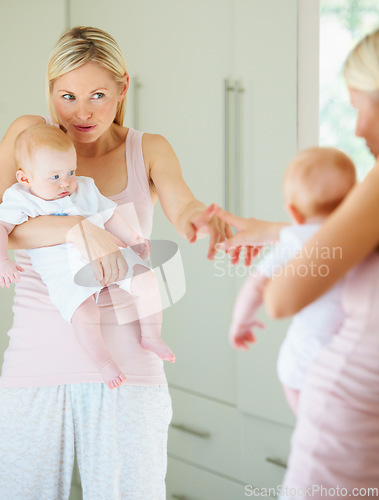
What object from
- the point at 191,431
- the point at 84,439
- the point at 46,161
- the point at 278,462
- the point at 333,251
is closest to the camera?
the point at 333,251

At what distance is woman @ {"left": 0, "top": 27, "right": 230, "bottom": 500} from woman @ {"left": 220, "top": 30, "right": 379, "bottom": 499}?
523mm

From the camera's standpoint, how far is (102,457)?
1.14m

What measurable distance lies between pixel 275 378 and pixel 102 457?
1.87ft

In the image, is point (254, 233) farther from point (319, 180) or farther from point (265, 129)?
point (265, 129)

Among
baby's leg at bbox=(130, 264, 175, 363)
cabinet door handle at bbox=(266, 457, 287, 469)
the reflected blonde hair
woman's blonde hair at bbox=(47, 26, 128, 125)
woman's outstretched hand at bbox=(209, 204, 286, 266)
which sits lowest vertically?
cabinet door handle at bbox=(266, 457, 287, 469)

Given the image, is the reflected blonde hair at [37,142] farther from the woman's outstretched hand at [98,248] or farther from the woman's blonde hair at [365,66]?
the woman's blonde hair at [365,66]

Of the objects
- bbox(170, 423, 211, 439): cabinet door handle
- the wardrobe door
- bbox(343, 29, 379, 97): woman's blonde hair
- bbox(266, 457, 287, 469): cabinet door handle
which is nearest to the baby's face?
bbox(343, 29, 379, 97): woman's blonde hair

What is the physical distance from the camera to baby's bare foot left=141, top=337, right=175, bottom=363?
3.59 feet

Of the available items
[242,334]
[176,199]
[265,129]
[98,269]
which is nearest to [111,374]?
[98,269]

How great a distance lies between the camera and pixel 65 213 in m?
1.00

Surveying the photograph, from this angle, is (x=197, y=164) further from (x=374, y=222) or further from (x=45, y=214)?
(x=374, y=222)

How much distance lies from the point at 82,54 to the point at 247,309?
59cm

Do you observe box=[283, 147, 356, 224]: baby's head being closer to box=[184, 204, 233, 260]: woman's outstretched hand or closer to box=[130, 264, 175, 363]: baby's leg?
box=[184, 204, 233, 260]: woman's outstretched hand

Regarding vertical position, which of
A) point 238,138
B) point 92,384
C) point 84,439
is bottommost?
point 84,439
